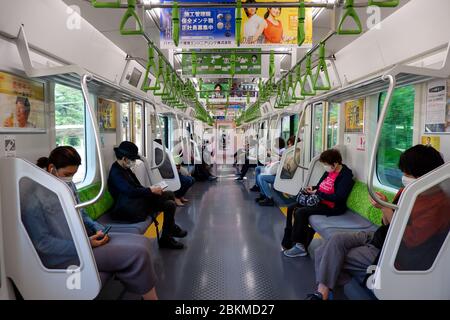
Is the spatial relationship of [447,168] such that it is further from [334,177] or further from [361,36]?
[361,36]

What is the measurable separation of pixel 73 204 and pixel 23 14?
5.07ft

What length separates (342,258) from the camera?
105 inches

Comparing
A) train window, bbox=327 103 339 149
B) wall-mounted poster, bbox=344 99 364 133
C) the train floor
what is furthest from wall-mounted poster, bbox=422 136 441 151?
train window, bbox=327 103 339 149

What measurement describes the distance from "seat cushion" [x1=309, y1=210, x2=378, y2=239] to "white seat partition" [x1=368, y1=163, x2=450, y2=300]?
128cm

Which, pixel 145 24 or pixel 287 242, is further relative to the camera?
pixel 145 24

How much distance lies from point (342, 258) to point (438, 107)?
5.25ft

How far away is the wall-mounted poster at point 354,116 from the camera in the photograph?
4465 millimetres

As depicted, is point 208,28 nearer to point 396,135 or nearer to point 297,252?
point 396,135

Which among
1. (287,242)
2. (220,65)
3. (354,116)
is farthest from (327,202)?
(220,65)

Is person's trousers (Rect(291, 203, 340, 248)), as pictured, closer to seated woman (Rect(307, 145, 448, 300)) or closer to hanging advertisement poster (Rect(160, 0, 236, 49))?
seated woman (Rect(307, 145, 448, 300))

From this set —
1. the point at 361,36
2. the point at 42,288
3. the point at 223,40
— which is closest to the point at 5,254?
the point at 42,288

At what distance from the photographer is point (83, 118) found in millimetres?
4277

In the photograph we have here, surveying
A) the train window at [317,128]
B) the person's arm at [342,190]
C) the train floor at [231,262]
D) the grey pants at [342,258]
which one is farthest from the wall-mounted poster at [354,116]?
the grey pants at [342,258]

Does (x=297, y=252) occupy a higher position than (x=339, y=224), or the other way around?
(x=339, y=224)
